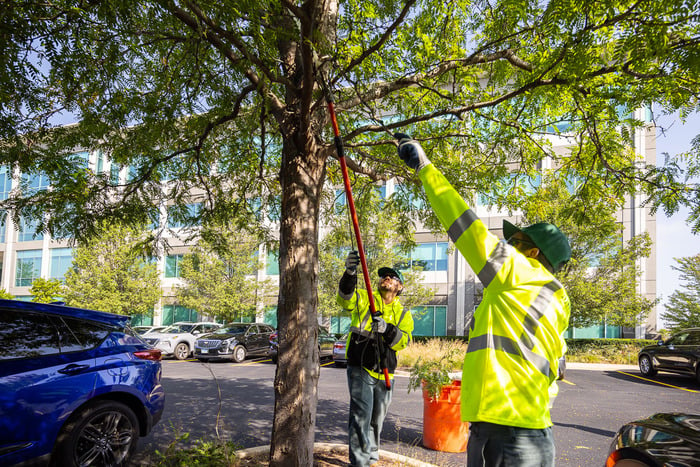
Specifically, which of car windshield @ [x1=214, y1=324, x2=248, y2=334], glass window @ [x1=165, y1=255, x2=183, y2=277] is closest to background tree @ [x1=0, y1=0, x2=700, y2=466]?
car windshield @ [x1=214, y1=324, x2=248, y2=334]

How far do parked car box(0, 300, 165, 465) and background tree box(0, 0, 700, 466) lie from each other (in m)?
1.23

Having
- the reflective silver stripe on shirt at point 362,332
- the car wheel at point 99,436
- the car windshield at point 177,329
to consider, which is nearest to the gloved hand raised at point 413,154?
the reflective silver stripe on shirt at point 362,332

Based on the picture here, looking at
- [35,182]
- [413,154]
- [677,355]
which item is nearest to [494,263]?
[413,154]

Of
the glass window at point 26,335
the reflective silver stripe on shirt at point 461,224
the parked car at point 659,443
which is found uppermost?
the reflective silver stripe on shirt at point 461,224

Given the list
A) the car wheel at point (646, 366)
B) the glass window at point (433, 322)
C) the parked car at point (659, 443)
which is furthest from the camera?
the glass window at point (433, 322)

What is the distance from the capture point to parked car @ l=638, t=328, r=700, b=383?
13602 mm

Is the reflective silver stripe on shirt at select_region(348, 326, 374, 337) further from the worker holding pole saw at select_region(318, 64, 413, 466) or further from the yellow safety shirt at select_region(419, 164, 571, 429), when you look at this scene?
the yellow safety shirt at select_region(419, 164, 571, 429)

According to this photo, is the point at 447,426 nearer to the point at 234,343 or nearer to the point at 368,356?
the point at 368,356

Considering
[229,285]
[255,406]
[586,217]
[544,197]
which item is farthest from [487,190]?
[229,285]

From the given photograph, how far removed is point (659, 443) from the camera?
3.40 meters

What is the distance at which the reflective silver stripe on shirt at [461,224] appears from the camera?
2.13 meters

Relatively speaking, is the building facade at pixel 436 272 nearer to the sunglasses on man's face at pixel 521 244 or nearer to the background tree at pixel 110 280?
the background tree at pixel 110 280

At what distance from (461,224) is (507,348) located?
0.60 m

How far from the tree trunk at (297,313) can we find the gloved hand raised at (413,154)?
55.4 inches
